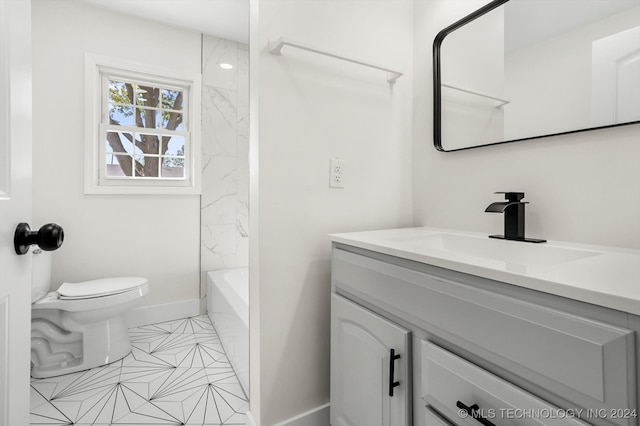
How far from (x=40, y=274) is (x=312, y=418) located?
6.19 feet

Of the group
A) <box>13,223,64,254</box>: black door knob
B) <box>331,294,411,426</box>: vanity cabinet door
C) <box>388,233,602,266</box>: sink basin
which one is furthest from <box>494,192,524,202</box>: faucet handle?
<box>13,223,64,254</box>: black door knob

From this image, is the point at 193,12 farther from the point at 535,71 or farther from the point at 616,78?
the point at 616,78

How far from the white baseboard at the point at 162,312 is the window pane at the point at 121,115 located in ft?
5.02

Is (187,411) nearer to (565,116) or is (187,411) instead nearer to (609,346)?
(609,346)

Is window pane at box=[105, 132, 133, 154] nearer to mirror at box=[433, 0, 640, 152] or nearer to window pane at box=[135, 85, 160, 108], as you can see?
window pane at box=[135, 85, 160, 108]

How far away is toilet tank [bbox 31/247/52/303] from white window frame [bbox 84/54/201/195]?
0.56 metres

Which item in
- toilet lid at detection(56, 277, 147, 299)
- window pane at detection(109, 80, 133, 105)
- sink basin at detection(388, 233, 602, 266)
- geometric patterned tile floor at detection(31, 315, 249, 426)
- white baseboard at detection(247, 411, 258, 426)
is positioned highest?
window pane at detection(109, 80, 133, 105)

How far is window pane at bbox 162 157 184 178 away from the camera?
108 inches

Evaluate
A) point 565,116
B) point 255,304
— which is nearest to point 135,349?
point 255,304

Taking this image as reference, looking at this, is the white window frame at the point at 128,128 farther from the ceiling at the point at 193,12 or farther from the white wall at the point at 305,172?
the white wall at the point at 305,172

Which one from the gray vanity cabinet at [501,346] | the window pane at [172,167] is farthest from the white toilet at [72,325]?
the gray vanity cabinet at [501,346]

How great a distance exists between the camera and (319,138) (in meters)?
1.33

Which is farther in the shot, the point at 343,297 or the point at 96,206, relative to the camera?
the point at 96,206

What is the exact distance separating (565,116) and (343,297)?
964mm
